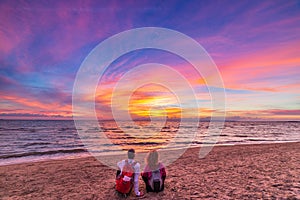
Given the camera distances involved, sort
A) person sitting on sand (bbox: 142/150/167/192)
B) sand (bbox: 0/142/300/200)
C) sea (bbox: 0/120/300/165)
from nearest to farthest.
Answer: sand (bbox: 0/142/300/200) < person sitting on sand (bbox: 142/150/167/192) < sea (bbox: 0/120/300/165)

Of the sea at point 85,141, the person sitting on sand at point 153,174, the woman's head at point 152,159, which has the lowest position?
the sea at point 85,141

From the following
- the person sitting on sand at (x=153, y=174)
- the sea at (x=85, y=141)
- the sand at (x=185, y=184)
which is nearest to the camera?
the sand at (x=185, y=184)

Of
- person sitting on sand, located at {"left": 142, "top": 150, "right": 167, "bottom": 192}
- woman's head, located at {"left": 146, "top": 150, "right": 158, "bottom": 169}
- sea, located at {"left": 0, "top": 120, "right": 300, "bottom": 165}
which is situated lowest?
sea, located at {"left": 0, "top": 120, "right": 300, "bottom": 165}

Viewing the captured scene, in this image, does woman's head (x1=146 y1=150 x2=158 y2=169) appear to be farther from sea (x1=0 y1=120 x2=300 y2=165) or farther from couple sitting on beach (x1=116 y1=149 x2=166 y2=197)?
sea (x1=0 y1=120 x2=300 y2=165)

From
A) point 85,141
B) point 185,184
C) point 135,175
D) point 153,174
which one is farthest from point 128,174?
point 85,141

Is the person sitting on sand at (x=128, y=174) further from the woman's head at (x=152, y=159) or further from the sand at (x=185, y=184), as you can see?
the woman's head at (x=152, y=159)

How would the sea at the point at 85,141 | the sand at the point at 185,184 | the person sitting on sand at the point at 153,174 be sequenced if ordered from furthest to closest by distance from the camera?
the sea at the point at 85,141 < the person sitting on sand at the point at 153,174 < the sand at the point at 185,184

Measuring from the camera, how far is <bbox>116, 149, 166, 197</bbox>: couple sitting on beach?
7000 mm

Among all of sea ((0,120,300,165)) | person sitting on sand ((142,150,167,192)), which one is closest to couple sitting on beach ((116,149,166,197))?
person sitting on sand ((142,150,167,192))

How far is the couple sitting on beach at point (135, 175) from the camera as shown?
23.0 ft

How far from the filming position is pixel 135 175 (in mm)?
7070

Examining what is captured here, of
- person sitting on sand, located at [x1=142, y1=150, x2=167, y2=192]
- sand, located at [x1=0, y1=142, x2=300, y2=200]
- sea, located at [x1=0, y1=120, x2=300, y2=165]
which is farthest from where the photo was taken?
sea, located at [x1=0, y1=120, x2=300, y2=165]

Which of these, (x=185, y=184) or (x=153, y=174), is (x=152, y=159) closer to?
(x=153, y=174)

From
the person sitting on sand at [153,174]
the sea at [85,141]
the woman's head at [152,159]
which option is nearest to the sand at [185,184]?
the person sitting on sand at [153,174]
